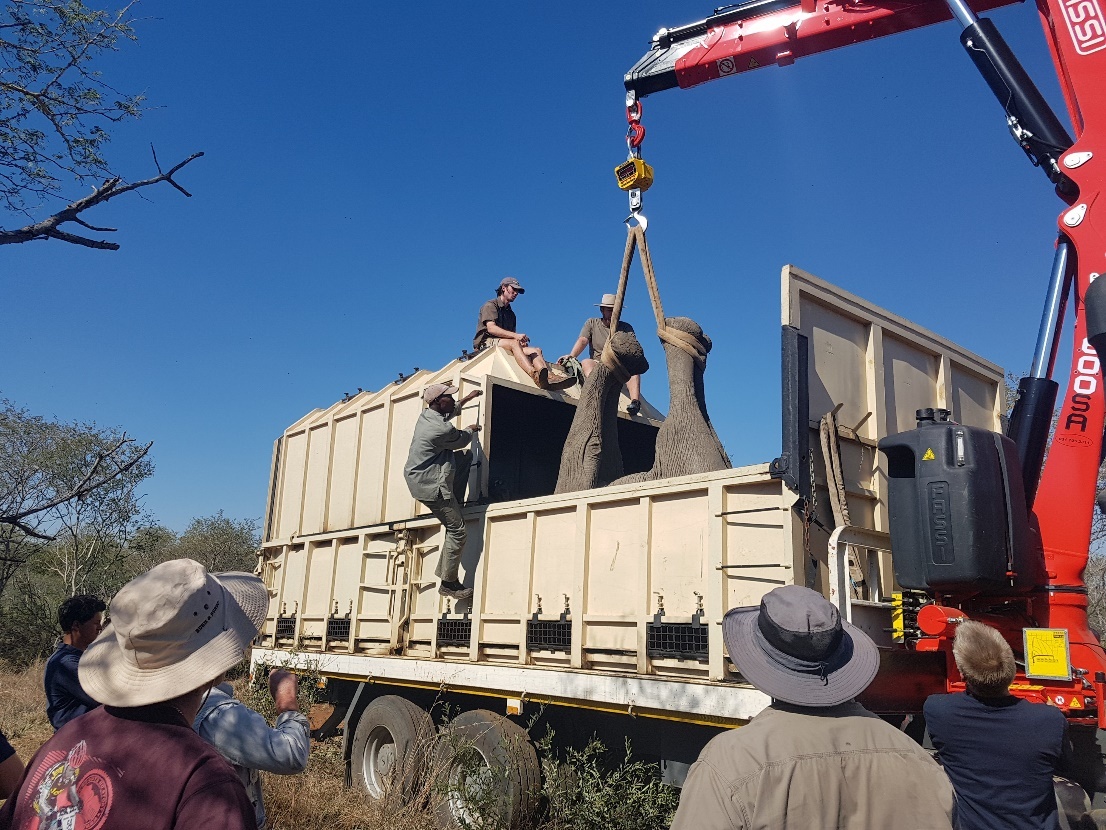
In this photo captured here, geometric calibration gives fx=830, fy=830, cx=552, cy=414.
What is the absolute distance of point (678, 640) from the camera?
436 cm

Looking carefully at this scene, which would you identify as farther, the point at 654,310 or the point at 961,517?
the point at 654,310

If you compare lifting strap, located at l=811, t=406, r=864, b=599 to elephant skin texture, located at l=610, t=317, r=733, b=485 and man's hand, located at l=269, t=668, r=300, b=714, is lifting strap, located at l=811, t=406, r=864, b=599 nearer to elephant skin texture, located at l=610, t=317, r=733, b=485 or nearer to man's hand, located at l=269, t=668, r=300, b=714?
elephant skin texture, located at l=610, t=317, r=733, b=485

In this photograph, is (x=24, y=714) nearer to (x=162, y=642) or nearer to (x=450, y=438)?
(x=450, y=438)

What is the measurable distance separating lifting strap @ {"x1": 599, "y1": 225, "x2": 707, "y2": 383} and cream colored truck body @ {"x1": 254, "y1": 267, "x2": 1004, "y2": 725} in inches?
40.8

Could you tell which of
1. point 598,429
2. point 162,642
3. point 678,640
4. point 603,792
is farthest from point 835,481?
point 162,642

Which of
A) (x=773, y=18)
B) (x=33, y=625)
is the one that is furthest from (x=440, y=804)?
(x=33, y=625)

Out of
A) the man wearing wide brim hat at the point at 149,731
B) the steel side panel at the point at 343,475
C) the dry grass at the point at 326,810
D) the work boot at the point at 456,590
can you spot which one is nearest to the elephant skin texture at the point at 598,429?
the work boot at the point at 456,590

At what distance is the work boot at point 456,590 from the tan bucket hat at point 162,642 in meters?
4.25

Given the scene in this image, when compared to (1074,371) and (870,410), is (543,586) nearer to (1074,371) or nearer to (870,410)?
(870,410)

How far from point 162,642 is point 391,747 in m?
4.94

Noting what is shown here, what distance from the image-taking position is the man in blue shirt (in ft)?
11.3

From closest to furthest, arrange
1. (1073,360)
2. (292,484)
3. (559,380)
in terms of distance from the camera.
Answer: (1073,360), (559,380), (292,484)

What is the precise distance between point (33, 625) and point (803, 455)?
707 inches

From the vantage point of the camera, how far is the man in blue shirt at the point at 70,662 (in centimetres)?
344
